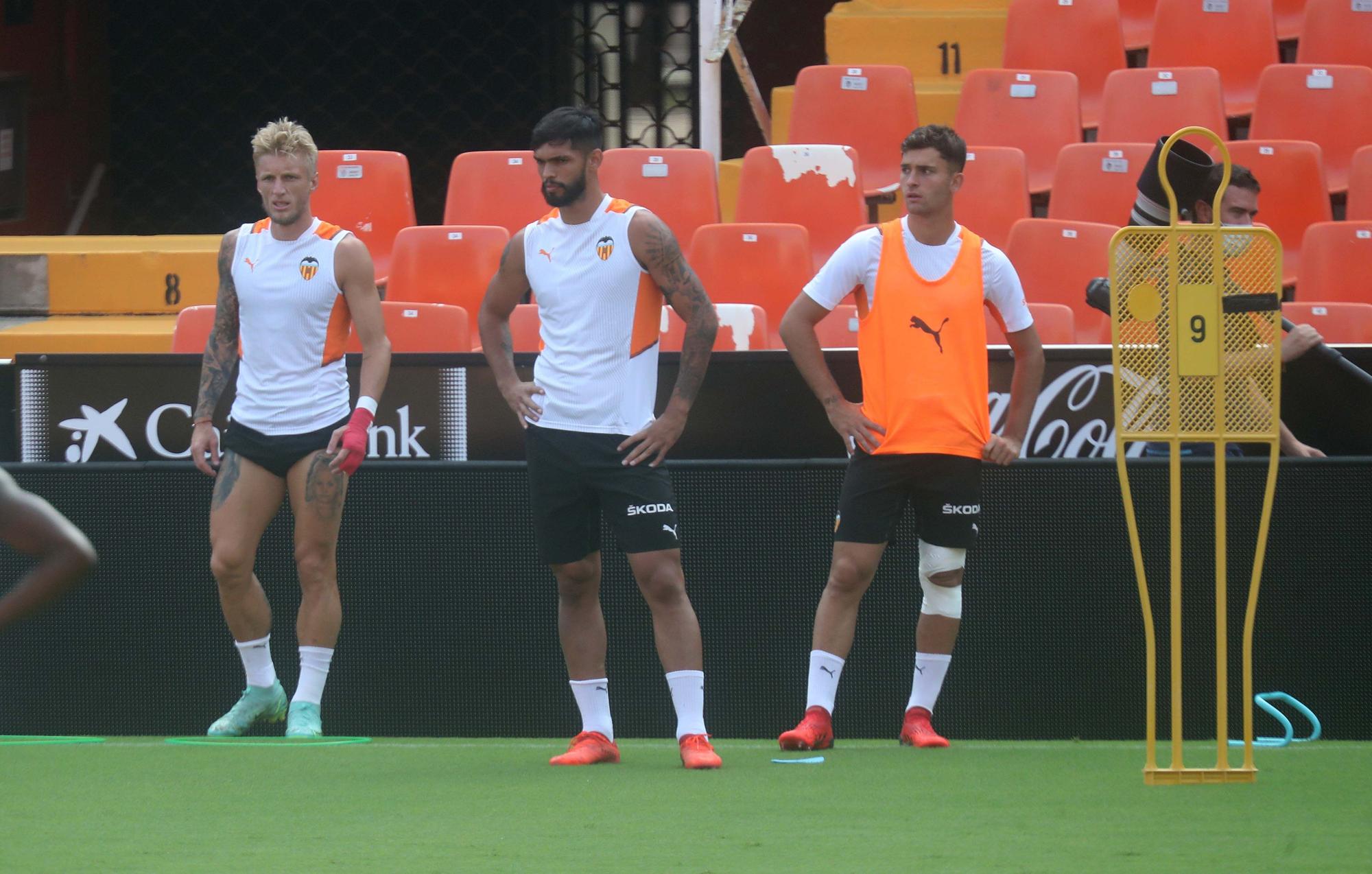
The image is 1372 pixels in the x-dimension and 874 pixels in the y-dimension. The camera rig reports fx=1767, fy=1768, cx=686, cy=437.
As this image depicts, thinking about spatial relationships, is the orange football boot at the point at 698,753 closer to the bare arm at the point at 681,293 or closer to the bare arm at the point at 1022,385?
the bare arm at the point at 681,293

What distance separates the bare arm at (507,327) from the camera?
196 inches

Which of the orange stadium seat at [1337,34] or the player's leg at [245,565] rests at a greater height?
the orange stadium seat at [1337,34]

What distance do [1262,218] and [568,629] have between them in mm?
5618

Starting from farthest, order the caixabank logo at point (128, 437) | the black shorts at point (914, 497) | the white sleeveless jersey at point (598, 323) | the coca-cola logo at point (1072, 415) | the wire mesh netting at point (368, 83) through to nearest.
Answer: the wire mesh netting at point (368, 83) < the caixabank logo at point (128, 437) < the coca-cola logo at point (1072, 415) < the black shorts at point (914, 497) < the white sleeveless jersey at point (598, 323)

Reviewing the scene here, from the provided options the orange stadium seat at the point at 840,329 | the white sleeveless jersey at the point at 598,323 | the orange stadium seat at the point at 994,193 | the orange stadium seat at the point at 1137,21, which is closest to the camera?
the white sleeveless jersey at the point at 598,323

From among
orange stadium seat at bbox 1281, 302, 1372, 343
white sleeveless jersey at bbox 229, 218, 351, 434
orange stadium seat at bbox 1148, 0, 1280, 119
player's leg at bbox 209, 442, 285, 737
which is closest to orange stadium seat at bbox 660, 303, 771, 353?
white sleeveless jersey at bbox 229, 218, 351, 434

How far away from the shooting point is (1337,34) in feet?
34.5

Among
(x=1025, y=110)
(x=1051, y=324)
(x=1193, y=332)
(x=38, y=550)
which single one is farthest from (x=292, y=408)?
(x=1025, y=110)

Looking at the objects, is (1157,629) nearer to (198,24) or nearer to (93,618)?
(93,618)

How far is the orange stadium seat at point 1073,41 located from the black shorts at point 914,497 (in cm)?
593

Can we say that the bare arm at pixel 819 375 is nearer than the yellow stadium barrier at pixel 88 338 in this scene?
Yes

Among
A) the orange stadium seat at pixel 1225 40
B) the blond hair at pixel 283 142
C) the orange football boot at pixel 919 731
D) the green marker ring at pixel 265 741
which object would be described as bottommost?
the green marker ring at pixel 265 741

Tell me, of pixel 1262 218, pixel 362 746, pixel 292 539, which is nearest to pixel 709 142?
pixel 1262 218

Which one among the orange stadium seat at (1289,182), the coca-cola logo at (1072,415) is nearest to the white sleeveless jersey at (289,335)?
the coca-cola logo at (1072,415)
